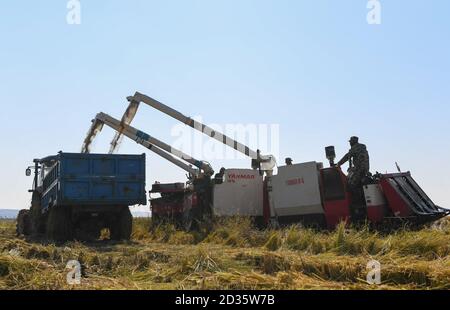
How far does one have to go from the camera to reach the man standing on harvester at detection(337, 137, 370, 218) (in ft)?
46.6

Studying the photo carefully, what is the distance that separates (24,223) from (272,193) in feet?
32.0

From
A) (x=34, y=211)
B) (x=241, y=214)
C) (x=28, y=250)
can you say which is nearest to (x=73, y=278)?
(x=28, y=250)

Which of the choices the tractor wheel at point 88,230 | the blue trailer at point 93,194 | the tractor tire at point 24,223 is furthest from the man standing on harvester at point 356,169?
the tractor tire at point 24,223

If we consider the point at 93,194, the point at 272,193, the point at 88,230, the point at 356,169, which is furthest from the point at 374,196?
the point at 88,230

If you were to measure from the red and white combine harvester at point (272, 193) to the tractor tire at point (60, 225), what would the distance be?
167 inches

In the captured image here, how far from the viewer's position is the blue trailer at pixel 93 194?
50.2 ft

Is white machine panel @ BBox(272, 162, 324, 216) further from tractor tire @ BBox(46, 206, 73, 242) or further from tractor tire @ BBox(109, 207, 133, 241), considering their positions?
tractor tire @ BBox(46, 206, 73, 242)

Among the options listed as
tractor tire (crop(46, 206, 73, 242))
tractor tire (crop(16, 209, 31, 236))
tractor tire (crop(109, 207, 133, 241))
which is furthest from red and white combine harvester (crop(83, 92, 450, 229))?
tractor tire (crop(46, 206, 73, 242))

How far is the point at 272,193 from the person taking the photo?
1706 cm

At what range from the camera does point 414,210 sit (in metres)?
13.2

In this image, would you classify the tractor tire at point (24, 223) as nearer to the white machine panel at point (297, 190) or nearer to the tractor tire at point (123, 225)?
the tractor tire at point (123, 225)

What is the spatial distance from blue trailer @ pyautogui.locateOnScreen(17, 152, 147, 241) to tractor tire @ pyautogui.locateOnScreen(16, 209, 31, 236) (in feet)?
12.6
